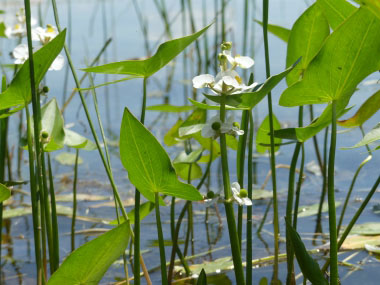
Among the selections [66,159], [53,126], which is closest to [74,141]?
[53,126]

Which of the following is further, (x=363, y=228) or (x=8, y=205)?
(x=8, y=205)

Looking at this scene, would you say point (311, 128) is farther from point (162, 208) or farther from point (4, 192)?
point (162, 208)

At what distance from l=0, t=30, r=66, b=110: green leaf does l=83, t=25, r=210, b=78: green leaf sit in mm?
71

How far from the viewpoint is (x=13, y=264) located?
1378mm

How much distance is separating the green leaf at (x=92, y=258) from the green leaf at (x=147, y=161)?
0.08 meters

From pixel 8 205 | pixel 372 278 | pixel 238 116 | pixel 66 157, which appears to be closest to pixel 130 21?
pixel 238 116

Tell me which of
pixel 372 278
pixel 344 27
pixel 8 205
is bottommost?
pixel 8 205

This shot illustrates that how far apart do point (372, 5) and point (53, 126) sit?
1.98 ft

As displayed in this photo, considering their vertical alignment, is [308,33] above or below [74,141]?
above

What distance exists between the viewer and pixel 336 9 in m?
0.91

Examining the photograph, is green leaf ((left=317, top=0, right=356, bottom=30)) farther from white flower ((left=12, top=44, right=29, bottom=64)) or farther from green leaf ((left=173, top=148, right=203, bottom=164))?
white flower ((left=12, top=44, right=29, bottom=64))

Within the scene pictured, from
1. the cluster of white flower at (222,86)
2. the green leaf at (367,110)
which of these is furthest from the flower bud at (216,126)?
the green leaf at (367,110)

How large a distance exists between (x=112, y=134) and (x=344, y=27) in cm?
172

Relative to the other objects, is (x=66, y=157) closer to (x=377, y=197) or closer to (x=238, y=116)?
(x=238, y=116)
